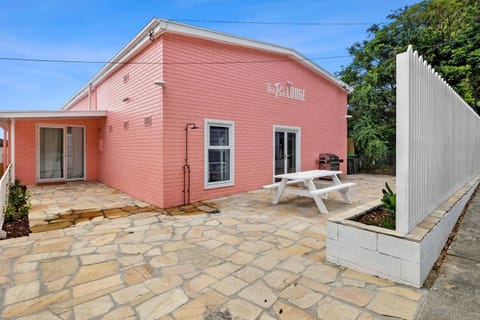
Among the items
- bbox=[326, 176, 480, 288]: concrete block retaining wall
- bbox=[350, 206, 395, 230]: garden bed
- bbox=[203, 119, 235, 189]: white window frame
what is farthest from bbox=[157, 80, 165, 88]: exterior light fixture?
bbox=[350, 206, 395, 230]: garden bed

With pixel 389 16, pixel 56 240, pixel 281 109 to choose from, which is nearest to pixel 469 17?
pixel 389 16

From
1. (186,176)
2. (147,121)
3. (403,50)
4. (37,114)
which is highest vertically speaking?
(403,50)

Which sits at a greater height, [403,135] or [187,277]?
[403,135]

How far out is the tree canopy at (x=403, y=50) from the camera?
444 inches

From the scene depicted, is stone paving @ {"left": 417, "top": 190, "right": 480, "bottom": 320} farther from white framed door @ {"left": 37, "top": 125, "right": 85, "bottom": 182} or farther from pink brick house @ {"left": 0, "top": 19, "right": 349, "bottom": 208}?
white framed door @ {"left": 37, "top": 125, "right": 85, "bottom": 182}

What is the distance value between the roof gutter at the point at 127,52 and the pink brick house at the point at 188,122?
0.10 feet

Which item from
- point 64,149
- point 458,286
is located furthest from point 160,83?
point 64,149

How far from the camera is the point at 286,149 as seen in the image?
342 inches

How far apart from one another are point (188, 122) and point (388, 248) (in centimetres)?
477

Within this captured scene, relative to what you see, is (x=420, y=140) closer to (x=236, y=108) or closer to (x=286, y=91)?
(x=236, y=108)

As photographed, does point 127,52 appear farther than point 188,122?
Yes

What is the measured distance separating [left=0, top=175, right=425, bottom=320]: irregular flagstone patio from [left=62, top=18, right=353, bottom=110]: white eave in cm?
416

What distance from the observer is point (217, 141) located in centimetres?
673

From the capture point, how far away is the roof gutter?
223 inches
